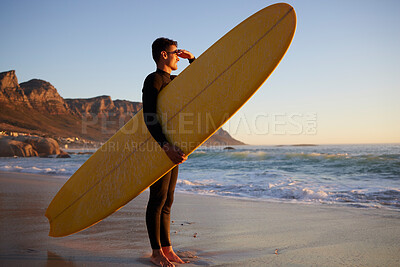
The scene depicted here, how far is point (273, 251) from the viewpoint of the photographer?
182cm

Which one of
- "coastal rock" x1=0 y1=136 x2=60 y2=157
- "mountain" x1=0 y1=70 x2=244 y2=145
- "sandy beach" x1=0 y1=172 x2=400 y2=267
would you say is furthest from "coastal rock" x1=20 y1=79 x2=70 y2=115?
"sandy beach" x1=0 y1=172 x2=400 y2=267

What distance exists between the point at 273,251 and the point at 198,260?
468 millimetres

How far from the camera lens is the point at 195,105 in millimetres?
1716

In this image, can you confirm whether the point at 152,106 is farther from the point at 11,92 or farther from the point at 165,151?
the point at 11,92

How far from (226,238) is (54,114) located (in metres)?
85.6

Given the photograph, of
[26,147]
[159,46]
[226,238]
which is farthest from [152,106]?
[26,147]

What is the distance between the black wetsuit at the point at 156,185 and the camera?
1.61 meters

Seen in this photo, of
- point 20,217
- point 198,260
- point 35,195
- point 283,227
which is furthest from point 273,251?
point 35,195

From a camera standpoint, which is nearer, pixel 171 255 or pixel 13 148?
pixel 171 255

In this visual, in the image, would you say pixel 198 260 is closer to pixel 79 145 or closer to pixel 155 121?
pixel 155 121

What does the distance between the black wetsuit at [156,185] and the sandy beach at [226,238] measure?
15 centimetres

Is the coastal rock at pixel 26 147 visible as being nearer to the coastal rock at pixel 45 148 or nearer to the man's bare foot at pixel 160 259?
the coastal rock at pixel 45 148

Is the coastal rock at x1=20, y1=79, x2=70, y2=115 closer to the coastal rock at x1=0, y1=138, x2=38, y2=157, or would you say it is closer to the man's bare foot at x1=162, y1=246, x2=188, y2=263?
the coastal rock at x1=0, y1=138, x2=38, y2=157

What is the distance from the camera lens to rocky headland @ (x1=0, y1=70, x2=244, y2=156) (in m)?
57.9
